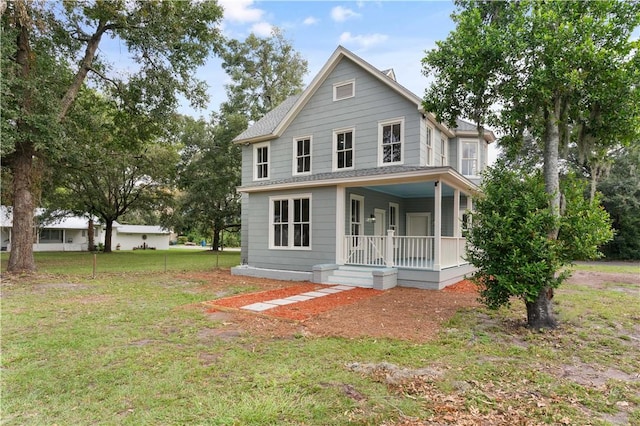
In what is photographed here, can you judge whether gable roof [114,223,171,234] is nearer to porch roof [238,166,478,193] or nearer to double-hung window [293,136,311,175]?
double-hung window [293,136,311,175]

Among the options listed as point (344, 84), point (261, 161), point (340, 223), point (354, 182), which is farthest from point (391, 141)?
point (261, 161)

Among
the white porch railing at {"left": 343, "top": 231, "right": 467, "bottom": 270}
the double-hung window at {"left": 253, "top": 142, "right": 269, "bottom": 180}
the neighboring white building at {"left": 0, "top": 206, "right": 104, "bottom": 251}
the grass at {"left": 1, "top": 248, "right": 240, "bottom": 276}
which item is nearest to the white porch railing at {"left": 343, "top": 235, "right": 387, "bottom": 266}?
the white porch railing at {"left": 343, "top": 231, "right": 467, "bottom": 270}

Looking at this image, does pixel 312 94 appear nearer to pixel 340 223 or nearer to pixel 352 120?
pixel 352 120

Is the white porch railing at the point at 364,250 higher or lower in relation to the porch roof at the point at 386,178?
lower

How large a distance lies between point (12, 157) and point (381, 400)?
49.5 feet

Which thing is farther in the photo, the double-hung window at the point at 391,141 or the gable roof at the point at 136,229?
the gable roof at the point at 136,229

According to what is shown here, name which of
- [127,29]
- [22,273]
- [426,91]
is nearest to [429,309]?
[426,91]

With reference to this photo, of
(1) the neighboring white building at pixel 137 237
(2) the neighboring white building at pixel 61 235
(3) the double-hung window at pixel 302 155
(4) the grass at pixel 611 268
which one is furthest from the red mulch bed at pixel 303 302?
(1) the neighboring white building at pixel 137 237

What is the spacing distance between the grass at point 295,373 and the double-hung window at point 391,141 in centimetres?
653

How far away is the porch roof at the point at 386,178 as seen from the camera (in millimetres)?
9906

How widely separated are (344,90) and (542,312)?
992cm

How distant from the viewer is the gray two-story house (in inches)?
427

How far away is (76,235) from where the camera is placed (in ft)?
122

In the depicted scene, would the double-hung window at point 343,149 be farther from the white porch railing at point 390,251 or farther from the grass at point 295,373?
the grass at point 295,373
